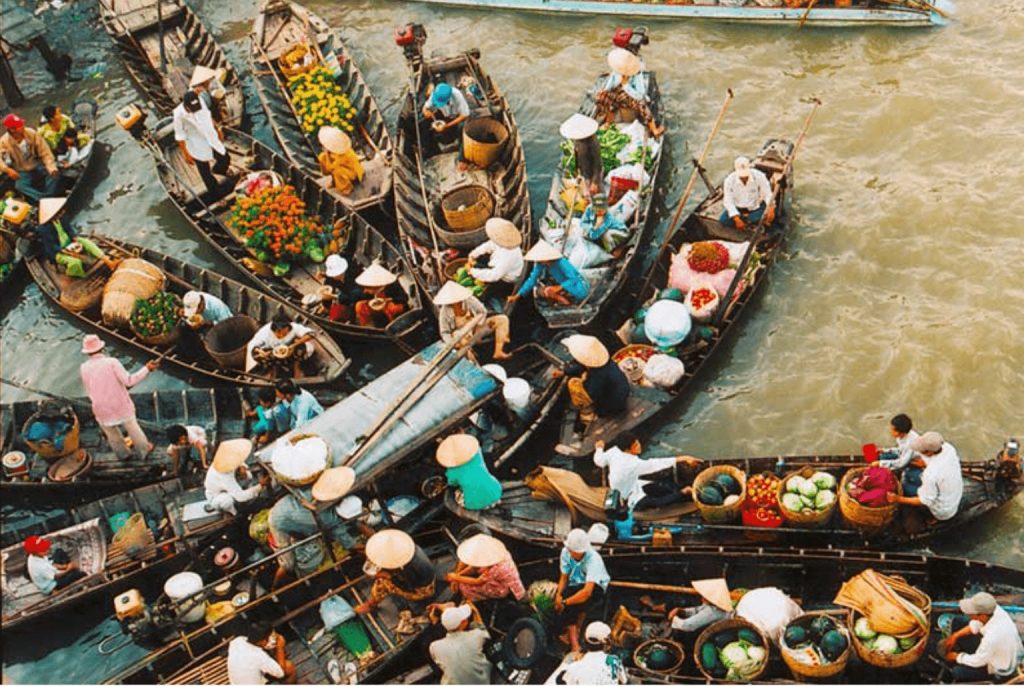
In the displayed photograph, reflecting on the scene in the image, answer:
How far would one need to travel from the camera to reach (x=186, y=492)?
12.4 metres

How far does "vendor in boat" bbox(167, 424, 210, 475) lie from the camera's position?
12.1m

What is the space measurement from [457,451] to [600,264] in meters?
4.77

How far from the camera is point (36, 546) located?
11281 millimetres

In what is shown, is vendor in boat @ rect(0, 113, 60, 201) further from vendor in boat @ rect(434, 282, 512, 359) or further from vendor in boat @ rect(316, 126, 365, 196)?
vendor in boat @ rect(434, 282, 512, 359)

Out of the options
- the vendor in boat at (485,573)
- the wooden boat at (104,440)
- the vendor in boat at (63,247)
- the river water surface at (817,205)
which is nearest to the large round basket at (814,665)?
the vendor in boat at (485,573)

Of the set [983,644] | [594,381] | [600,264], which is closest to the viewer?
[983,644]

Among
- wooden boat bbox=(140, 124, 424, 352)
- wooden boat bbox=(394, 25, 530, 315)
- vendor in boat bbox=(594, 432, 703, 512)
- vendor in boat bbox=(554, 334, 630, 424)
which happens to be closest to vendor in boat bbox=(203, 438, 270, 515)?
wooden boat bbox=(140, 124, 424, 352)

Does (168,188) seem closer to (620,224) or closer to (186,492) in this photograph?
(186,492)

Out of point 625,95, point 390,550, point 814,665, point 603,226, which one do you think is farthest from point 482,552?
point 625,95

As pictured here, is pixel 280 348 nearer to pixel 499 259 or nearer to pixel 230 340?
pixel 230 340

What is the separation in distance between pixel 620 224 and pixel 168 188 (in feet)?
27.5

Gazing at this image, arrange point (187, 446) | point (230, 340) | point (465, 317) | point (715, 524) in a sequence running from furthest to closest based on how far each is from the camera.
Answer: point (230, 340), point (465, 317), point (187, 446), point (715, 524)

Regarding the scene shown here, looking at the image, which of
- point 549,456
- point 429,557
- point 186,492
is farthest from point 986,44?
point 186,492

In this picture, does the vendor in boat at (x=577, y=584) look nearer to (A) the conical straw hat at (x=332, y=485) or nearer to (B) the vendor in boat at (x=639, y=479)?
(B) the vendor in boat at (x=639, y=479)
